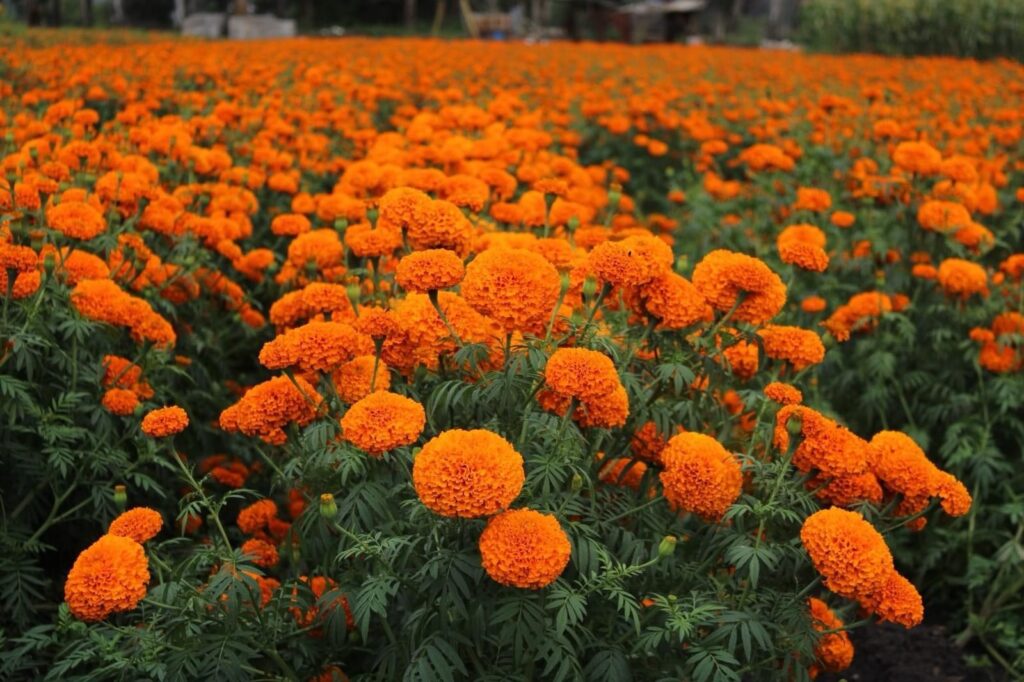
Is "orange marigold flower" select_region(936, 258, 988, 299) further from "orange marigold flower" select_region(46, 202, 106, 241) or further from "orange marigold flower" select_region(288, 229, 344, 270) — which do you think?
"orange marigold flower" select_region(46, 202, 106, 241)

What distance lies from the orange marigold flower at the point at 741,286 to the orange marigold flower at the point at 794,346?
14 centimetres

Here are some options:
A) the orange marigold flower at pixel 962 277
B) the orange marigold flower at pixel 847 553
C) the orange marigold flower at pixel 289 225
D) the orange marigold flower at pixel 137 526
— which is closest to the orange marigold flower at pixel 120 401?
the orange marigold flower at pixel 137 526

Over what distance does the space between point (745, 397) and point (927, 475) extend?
0.60 meters

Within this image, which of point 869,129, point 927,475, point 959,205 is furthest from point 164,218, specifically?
point 869,129

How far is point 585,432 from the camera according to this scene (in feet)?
7.99

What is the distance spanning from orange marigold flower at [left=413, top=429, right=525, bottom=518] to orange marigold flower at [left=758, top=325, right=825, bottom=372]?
1.03m

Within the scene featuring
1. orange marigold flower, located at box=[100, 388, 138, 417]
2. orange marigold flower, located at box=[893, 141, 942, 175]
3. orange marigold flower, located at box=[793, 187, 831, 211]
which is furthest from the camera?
orange marigold flower, located at box=[793, 187, 831, 211]

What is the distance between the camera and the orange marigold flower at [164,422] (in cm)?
221

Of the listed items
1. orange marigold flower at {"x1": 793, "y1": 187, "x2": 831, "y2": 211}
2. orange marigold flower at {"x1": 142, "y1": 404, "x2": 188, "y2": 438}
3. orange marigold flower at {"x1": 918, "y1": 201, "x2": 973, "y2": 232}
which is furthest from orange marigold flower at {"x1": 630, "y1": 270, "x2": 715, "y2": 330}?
orange marigold flower at {"x1": 793, "y1": 187, "x2": 831, "y2": 211}

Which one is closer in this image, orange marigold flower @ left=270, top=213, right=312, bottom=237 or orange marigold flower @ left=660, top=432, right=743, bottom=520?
orange marigold flower @ left=660, top=432, right=743, bottom=520

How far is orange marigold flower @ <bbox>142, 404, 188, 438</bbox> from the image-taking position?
221 cm

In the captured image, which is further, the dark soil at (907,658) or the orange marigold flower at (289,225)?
the orange marigold flower at (289,225)

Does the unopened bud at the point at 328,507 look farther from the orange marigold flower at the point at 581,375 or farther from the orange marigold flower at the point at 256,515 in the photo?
the orange marigold flower at the point at 256,515

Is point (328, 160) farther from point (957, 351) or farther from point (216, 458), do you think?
point (957, 351)
